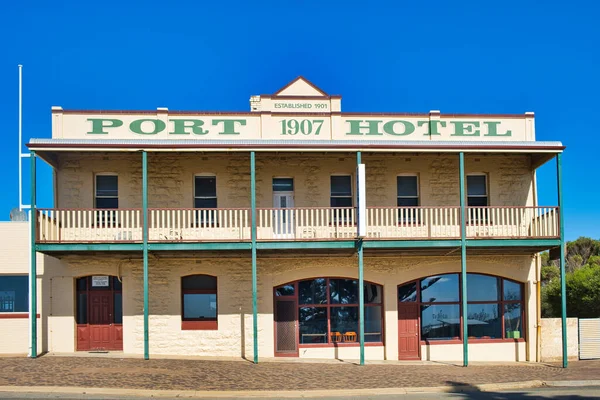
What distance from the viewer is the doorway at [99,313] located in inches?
784

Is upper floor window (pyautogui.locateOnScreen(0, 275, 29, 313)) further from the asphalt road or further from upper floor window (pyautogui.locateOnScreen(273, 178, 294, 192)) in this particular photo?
upper floor window (pyautogui.locateOnScreen(273, 178, 294, 192))

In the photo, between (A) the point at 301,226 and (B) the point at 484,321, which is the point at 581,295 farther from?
(A) the point at 301,226

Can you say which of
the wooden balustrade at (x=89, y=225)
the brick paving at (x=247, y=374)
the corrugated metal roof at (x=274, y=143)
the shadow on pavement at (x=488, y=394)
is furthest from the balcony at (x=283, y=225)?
the shadow on pavement at (x=488, y=394)

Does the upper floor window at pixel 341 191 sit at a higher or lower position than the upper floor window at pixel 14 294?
higher

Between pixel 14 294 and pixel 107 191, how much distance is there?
3.96m

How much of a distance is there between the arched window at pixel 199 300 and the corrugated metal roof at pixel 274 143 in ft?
13.6

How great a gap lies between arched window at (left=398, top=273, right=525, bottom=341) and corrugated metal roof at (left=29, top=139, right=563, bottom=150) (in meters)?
4.19

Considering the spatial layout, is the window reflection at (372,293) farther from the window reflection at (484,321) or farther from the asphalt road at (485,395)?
the asphalt road at (485,395)

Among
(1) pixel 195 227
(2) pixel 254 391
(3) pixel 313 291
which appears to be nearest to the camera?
(2) pixel 254 391

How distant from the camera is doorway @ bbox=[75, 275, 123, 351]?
19.9m

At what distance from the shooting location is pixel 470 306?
20.9 metres

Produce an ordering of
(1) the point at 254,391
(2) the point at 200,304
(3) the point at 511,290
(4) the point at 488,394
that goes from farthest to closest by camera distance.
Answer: (3) the point at 511,290 < (2) the point at 200,304 < (4) the point at 488,394 < (1) the point at 254,391

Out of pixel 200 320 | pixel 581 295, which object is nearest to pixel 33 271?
pixel 200 320

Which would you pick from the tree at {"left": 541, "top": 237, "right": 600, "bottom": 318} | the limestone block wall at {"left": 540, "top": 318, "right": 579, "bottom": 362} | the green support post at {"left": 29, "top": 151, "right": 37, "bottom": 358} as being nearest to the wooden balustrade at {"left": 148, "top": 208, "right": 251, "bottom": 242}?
the green support post at {"left": 29, "top": 151, "right": 37, "bottom": 358}
